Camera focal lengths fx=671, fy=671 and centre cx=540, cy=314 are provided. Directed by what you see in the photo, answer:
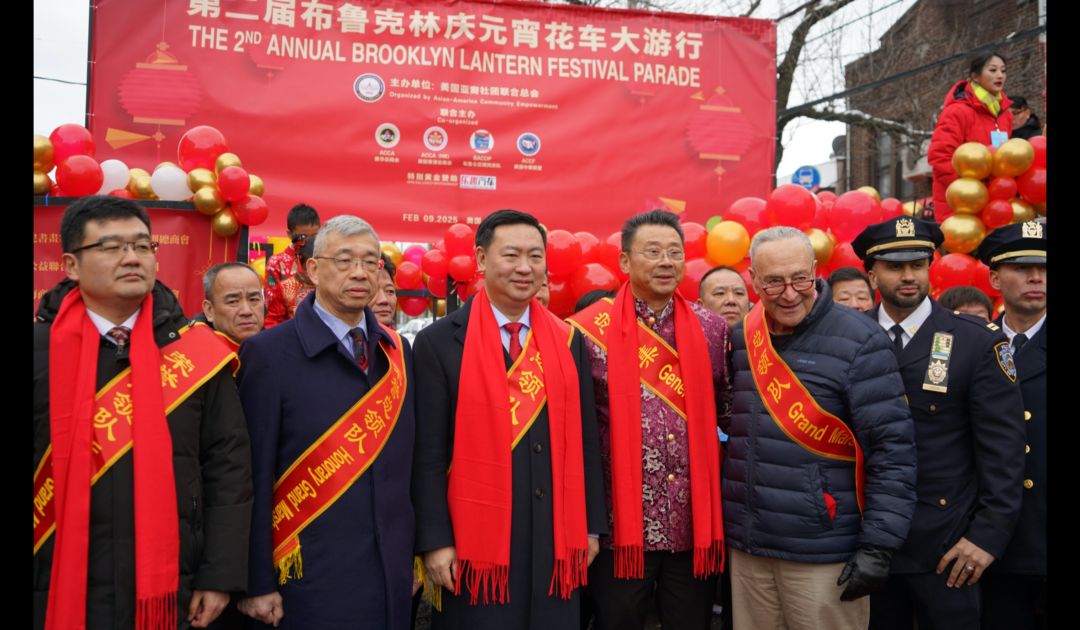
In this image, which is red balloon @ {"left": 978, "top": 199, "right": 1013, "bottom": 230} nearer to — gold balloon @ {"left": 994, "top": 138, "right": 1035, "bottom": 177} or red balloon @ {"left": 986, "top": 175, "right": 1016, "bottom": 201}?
red balloon @ {"left": 986, "top": 175, "right": 1016, "bottom": 201}

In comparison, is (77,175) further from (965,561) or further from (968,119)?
(968,119)

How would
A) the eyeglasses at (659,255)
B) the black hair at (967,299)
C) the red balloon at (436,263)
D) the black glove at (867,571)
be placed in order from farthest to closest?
the red balloon at (436,263), the black hair at (967,299), the eyeglasses at (659,255), the black glove at (867,571)

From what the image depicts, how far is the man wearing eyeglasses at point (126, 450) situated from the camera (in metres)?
2.01

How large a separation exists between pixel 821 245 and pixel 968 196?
1093 mm

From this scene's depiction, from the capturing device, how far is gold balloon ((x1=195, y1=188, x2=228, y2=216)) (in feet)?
15.2

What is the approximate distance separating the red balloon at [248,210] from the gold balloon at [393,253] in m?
1.12

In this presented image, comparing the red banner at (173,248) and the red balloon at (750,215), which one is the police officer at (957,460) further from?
the red banner at (173,248)

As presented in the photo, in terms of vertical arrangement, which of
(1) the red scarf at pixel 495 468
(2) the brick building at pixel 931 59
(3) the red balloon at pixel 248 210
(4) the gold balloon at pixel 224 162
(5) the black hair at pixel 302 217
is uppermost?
(2) the brick building at pixel 931 59


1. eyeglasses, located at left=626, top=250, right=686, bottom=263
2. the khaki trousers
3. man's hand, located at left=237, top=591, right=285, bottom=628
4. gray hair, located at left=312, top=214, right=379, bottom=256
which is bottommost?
the khaki trousers

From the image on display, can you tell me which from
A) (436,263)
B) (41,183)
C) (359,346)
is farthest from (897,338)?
(41,183)

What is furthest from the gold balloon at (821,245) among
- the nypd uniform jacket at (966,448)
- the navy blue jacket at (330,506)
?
the navy blue jacket at (330,506)

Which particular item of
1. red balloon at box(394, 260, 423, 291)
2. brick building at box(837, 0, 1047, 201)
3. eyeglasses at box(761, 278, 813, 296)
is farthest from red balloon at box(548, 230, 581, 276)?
brick building at box(837, 0, 1047, 201)

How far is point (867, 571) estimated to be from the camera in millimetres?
2398

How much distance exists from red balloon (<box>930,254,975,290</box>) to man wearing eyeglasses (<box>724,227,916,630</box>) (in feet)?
9.45
